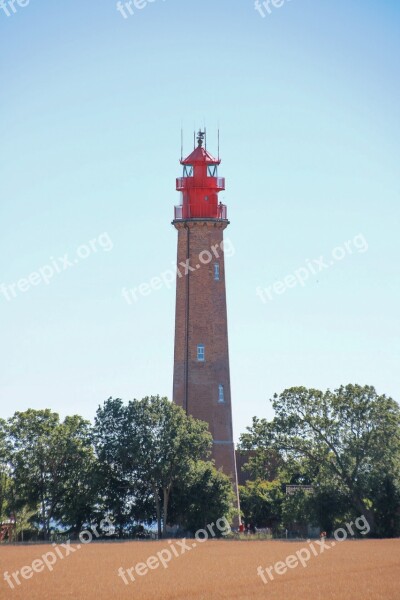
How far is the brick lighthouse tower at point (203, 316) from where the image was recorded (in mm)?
69375

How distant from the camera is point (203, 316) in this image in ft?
231

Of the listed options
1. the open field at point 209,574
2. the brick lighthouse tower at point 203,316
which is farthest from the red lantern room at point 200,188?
the open field at point 209,574

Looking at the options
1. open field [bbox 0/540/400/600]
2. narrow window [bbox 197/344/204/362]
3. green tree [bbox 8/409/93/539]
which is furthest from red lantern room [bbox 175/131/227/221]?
open field [bbox 0/540/400/600]

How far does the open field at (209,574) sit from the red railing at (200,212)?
2473 centimetres

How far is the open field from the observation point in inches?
1353

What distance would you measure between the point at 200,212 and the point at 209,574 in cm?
3583

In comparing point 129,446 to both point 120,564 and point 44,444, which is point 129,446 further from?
point 120,564

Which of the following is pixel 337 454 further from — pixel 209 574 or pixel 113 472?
pixel 209 574

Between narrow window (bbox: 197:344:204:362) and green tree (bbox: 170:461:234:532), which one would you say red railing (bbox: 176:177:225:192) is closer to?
narrow window (bbox: 197:344:204:362)

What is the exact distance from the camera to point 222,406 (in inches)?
2739

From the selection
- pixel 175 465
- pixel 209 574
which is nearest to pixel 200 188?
pixel 175 465

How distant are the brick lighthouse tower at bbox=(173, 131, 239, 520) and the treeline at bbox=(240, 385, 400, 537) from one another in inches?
135

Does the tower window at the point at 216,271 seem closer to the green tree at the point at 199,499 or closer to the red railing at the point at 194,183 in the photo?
the red railing at the point at 194,183

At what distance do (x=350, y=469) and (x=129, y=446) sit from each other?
13504 millimetres
